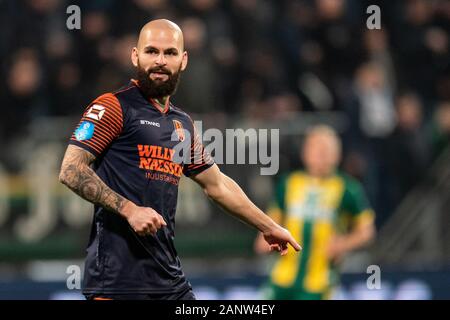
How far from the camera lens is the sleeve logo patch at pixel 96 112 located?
193 inches

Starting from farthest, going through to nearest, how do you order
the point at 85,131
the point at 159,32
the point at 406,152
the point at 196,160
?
the point at 406,152
the point at 196,160
the point at 159,32
the point at 85,131

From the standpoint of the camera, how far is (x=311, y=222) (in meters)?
8.65

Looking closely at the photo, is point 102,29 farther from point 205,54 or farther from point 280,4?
point 280,4

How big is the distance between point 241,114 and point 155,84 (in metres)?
5.30

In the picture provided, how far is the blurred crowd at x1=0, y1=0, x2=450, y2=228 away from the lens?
33.6ft

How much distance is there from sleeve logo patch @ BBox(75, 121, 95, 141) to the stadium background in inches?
178

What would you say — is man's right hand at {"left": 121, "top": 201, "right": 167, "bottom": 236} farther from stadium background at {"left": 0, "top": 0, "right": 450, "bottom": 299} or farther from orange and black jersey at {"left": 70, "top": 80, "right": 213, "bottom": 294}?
stadium background at {"left": 0, "top": 0, "right": 450, "bottom": 299}

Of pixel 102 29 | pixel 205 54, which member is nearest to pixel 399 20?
pixel 205 54

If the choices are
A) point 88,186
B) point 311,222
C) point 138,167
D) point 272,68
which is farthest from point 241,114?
point 88,186

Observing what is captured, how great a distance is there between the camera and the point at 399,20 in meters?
11.9

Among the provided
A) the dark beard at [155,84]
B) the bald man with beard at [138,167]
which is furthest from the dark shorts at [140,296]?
the dark beard at [155,84]

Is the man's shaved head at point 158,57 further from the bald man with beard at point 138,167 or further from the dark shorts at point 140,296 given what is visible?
the dark shorts at point 140,296

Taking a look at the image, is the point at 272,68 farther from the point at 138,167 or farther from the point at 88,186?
the point at 88,186

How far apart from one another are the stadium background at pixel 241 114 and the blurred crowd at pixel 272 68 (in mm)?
17
